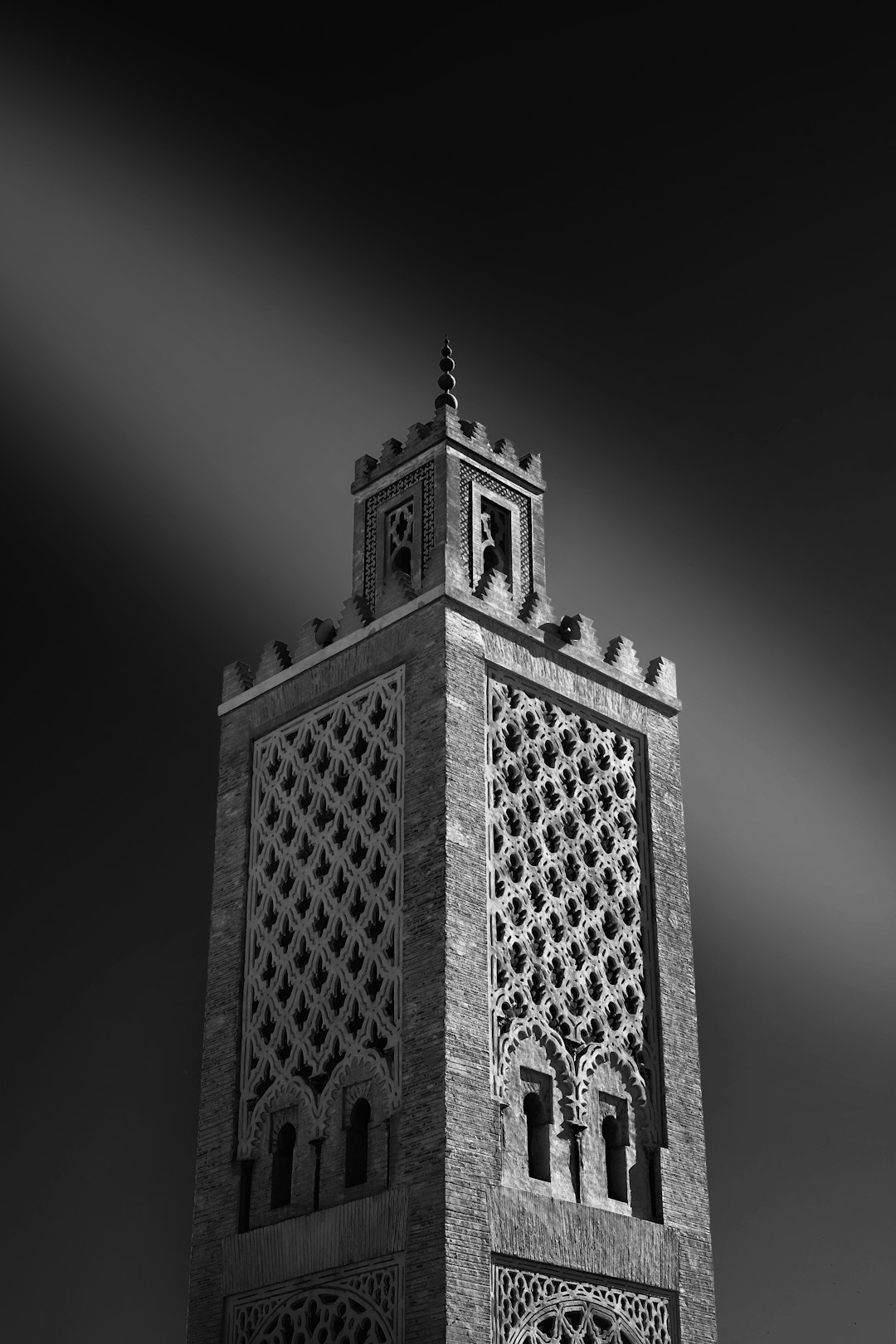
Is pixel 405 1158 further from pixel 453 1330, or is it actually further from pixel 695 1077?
pixel 695 1077

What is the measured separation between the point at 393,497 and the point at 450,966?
481 cm

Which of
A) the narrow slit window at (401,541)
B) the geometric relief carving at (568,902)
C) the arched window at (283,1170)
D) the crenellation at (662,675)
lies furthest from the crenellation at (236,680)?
the arched window at (283,1170)

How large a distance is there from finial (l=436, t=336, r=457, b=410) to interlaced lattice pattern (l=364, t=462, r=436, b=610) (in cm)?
67

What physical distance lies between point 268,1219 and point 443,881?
309 cm

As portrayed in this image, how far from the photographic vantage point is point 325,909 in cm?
1429

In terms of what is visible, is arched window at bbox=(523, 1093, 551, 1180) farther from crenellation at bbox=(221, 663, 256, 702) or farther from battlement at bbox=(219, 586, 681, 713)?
crenellation at bbox=(221, 663, 256, 702)

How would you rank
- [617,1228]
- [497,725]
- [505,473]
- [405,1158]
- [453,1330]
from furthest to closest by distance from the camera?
[505,473] < [497,725] < [617,1228] < [405,1158] < [453,1330]

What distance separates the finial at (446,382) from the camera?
51.7ft

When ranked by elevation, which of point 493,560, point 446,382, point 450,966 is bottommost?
point 450,966

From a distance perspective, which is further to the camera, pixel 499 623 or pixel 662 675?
pixel 662 675

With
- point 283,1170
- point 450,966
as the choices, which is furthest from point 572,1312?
point 450,966

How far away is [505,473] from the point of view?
15.8 m

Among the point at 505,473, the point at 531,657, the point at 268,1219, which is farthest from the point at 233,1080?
the point at 505,473

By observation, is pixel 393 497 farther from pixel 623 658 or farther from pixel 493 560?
pixel 623 658
